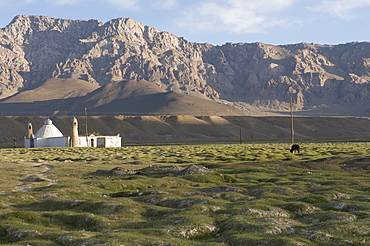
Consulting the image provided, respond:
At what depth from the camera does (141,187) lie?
35.1m

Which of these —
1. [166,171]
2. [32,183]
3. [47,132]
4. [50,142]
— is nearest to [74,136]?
[50,142]

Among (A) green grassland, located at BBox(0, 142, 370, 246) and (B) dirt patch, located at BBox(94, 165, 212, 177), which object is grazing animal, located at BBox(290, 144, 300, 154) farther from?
(A) green grassland, located at BBox(0, 142, 370, 246)

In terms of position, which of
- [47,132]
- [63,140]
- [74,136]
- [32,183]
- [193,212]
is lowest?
[32,183]

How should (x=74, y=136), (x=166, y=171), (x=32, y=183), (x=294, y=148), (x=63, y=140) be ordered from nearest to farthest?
(x=32, y=183) → (x=166, y=171) → (x=294, y=148) → (x=74, y=136) → (x=63, y=140)

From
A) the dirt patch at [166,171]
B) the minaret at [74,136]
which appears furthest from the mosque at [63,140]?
the dirt patch at [166,171]

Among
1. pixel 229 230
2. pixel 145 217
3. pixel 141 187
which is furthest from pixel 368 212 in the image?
pixel 141 187

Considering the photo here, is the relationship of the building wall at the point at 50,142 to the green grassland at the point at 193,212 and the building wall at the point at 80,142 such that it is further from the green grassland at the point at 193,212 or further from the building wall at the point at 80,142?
the green grassland at the point at 193,212

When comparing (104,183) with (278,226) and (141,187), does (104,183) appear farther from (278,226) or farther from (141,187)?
(278,226)

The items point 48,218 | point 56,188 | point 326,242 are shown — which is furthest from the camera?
point 56,188

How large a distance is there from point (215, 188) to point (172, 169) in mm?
14048

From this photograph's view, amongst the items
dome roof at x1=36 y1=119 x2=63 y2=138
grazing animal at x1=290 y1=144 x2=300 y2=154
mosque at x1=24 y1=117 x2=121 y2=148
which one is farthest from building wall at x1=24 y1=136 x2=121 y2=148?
grazing animal at x1=290 y1=144 x2=300 y2=154

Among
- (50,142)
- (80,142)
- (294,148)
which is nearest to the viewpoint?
(294,148)

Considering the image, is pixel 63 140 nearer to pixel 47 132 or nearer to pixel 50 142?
pixel 50 142

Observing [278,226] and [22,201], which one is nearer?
[278,226]
